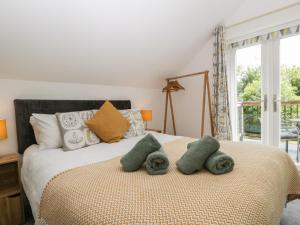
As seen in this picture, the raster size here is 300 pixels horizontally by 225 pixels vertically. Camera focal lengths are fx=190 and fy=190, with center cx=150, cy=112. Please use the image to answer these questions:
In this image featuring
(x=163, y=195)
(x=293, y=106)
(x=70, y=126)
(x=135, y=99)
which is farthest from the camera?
(x=135, y=99)

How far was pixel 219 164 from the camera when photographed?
1139 millimetres

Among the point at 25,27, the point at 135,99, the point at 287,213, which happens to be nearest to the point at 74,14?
the point at 25,27

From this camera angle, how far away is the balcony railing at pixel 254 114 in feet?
8.70

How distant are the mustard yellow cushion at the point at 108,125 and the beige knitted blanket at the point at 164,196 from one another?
844 mm

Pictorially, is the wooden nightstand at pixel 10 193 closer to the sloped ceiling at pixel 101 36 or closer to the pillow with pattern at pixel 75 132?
the pillow with pattern at pixel 75 132

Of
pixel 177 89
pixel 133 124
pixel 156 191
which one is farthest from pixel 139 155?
pixel 177 89

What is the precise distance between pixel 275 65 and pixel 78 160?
284 centimetres

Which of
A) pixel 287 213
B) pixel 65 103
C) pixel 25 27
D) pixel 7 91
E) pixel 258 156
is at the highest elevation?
pixel 25 27

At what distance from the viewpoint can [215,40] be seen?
10.2ft

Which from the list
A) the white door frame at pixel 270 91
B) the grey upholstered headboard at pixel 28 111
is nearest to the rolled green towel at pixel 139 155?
the grey upholstered headboard at pixel 28 111

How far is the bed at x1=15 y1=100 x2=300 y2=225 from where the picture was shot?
76 cm

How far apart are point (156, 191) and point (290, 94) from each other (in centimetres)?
266

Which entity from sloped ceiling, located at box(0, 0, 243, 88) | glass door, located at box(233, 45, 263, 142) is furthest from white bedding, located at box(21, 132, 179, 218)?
glass door, located at box(233, 45, 263, 142)

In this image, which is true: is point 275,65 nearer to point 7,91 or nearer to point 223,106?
point 223,106
